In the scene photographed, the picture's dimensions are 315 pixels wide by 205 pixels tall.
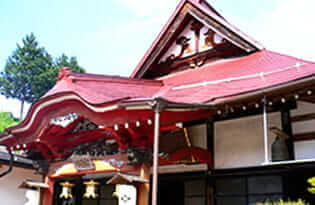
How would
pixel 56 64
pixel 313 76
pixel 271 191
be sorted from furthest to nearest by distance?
pixel 56 64, pixel 271 191, pixel 313 76

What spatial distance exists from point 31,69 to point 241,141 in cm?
3521

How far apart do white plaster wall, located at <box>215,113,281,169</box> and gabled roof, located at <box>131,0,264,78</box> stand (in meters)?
2.20

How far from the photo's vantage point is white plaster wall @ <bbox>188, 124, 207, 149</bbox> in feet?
27.1

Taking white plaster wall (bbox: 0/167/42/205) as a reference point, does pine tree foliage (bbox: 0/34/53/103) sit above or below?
above

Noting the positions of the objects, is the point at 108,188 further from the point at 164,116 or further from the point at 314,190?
the point at 314,190

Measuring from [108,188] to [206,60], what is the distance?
4.17 meters

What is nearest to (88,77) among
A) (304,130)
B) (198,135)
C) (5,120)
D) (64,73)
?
(64,73)

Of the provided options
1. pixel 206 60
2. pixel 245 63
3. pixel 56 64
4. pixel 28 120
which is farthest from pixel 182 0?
pixel 56 64

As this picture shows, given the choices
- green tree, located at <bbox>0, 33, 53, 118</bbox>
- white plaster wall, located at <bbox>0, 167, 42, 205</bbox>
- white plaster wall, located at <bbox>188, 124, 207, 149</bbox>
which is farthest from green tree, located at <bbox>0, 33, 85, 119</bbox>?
white plaster wall, located at <bbox>188, 124, 207, 149</bbox>

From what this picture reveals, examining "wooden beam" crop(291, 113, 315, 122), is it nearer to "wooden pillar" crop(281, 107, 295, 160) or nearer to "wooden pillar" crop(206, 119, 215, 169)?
"wooden pillar" crop(281, 107, 295, 160)

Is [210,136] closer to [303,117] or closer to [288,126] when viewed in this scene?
[288,126]

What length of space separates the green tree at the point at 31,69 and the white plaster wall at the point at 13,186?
28.7 meters

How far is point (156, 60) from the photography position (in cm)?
1077

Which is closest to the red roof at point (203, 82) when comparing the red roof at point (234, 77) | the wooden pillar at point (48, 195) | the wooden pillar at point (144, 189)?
the red roof at point (234, 77)
